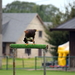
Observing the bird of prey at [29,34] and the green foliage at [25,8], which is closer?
the bird of prey at [29,34]

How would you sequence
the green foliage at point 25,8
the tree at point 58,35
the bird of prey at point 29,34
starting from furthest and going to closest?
the green foliage at point 25,8 < the tree at point 58,35 < the bird of prey at point 29,34

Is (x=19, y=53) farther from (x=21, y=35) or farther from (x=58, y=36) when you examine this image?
(x=58, y=36)

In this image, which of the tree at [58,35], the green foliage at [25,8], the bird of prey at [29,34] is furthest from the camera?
the green foliage at [25,8]

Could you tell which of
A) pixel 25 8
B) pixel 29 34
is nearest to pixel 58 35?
pixel 29 34

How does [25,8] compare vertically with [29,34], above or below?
above

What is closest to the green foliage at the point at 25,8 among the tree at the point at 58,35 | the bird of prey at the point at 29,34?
the tree at the point at 58,35

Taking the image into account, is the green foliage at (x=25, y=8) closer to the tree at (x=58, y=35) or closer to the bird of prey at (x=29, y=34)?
the tree at (x=58, y=35)

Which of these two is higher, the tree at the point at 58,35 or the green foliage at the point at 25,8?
the green foliage at the point at 25,8

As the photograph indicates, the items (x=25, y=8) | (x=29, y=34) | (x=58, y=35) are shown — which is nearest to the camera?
(x=29, y=34)

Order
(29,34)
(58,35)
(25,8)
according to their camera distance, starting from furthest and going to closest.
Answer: (25,8) < (58,35) < (29,34)

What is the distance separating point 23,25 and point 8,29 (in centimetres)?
226

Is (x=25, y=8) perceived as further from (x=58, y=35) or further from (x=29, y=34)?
(x=29, y=34)

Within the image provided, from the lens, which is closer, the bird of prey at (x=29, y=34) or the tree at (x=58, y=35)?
the bird of prey at (x=29, y=34)

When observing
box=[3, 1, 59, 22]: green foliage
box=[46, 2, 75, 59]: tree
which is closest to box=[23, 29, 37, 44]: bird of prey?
box=[46, 2, 75, 59]: tree
